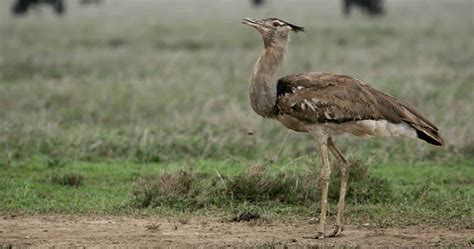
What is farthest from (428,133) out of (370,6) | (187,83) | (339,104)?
(370,6)

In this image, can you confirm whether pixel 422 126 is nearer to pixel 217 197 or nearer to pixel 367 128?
pixel 367 128

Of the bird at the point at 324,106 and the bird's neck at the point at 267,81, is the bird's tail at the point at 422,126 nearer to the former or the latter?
the bird at the point at 324,106

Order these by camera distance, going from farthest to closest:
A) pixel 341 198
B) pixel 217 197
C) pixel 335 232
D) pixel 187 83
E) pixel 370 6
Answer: pixel 370 6 < pixel 187 83 < pixel 217 197 < pixel 341 198 < pixel 335 232

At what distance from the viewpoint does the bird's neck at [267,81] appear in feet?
22.9

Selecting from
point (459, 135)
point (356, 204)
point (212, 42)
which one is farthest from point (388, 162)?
point (212, 42)

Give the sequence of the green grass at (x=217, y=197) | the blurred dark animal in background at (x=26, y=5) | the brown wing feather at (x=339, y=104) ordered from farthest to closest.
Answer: the blurred dark animal in background at (x=26, y=5), the green grass at (x=217, y=197), the brown wing feather at (x=339, y=104)

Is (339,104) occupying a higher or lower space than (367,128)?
higher

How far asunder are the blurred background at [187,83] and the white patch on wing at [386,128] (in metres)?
2.06

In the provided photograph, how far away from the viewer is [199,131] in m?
11.1

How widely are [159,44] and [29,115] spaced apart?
881 centimetres

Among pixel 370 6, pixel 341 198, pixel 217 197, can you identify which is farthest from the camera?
pixel 370 6

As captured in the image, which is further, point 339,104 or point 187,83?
point 187,83

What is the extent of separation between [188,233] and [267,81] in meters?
1.34

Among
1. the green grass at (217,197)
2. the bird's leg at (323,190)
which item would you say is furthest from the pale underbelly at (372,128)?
the green grass at (217,197)
